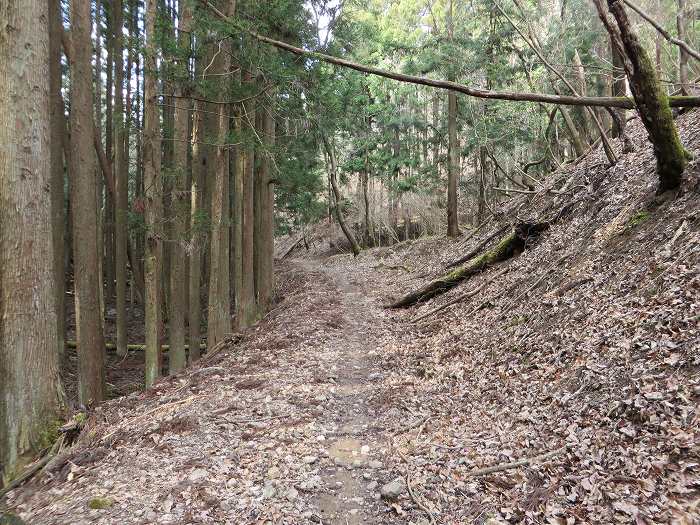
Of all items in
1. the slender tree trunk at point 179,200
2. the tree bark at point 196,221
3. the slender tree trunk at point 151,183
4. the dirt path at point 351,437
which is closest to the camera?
the dirt path at point 351,437

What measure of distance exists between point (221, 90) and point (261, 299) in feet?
25.3

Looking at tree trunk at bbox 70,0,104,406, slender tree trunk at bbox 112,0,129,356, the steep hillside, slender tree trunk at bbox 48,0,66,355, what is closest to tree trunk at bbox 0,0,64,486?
tree trunk at bbox 70,0,104,406

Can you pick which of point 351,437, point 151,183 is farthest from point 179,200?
point 351,437

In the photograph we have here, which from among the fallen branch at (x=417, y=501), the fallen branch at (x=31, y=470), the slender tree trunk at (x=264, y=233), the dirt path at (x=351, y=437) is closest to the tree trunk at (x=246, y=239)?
the slender tree trunk at (x=264, y=233)

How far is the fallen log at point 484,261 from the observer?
1100 cm

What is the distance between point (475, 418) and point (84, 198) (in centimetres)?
714

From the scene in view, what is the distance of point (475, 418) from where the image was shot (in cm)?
529

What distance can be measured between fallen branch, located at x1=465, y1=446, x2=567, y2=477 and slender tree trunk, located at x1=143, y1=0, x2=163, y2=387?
26.0 feet

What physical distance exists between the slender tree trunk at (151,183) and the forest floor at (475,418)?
5.92ft

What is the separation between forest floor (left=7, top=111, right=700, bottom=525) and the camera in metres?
3.59

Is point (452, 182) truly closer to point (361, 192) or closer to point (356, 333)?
point (356, 333)

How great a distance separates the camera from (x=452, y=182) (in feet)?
62.6

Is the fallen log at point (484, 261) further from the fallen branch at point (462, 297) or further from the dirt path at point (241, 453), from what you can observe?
the dirt path at point (241, 453)

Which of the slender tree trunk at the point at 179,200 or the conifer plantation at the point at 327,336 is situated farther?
the slender tree trunk at the point at 179,200
